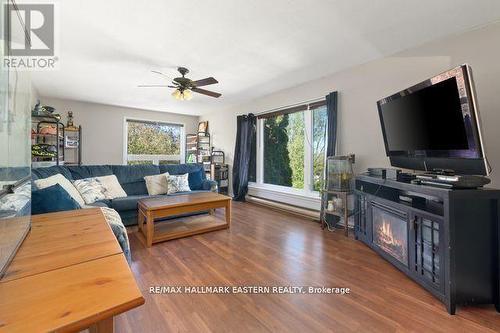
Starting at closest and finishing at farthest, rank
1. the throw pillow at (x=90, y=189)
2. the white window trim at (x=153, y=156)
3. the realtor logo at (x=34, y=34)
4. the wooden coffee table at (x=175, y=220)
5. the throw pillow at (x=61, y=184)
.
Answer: the realtor logo at (x=34, y=34) < the throw pillow at (x=61, y=184) < the wooden coffee table at (x=175, y=220) < the throw pillow at (x=90, y=189) < the white window trim at (x=153, y=156)

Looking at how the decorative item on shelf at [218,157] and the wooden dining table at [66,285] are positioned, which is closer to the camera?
the wooden dining table at [66,285]

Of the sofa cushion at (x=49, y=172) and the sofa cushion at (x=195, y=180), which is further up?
the sofa cushion at (x=49, y=172)

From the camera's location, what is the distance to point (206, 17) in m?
2.05

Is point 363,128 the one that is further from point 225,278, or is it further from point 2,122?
point 2,122

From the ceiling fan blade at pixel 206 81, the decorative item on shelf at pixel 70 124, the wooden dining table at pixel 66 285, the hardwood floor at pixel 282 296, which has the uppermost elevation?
the ceiling fan blade at pixel 206 81

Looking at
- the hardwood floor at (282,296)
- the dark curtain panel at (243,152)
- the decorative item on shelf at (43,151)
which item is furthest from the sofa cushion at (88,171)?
the dark curtain panel at (243,152)

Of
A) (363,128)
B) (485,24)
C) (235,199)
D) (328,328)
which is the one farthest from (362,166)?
(235,199)

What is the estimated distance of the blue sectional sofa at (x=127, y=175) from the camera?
3.08 metres

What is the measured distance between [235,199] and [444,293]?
3.92 m

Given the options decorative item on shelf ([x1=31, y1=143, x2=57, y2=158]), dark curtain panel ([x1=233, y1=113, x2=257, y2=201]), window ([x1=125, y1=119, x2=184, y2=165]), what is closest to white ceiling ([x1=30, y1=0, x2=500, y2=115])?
decorative item on shelf ([x1=31, y1=143, x2=57, y2=158])

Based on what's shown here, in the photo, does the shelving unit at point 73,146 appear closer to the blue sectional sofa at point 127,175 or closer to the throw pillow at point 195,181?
the blue sectional sofa at point 127,175

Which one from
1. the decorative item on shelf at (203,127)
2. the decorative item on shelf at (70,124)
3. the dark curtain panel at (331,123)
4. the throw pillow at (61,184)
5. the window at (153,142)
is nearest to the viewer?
the throw pillow at (61,184)

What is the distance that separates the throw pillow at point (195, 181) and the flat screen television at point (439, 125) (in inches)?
122

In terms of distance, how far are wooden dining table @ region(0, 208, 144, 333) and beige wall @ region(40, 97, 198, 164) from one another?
204 inches
